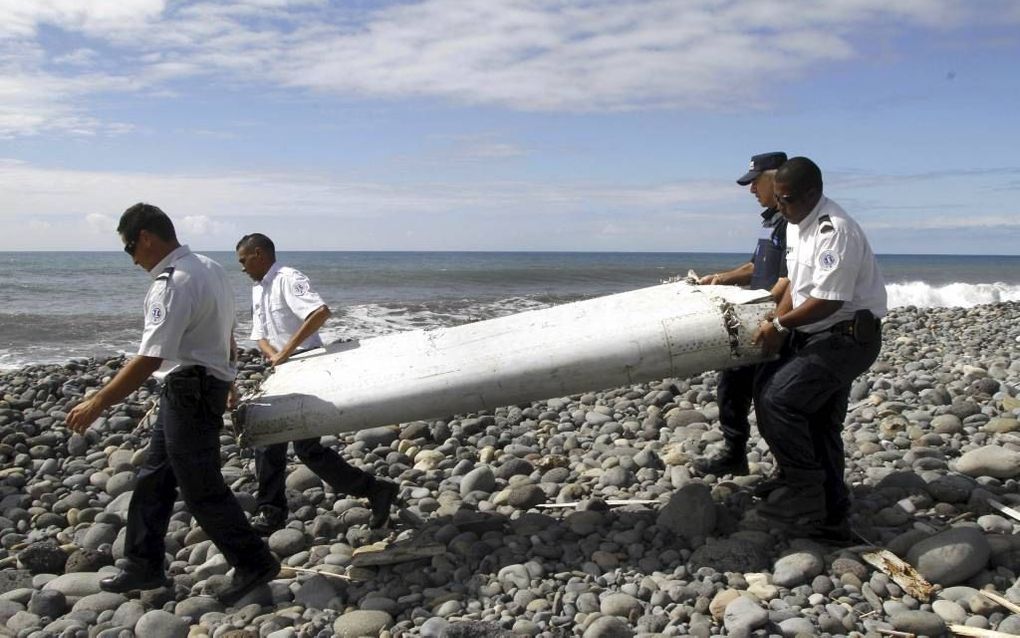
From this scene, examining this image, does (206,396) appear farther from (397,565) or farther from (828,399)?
(828,399)

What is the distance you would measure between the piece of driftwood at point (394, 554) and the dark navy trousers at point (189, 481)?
0.49 metres

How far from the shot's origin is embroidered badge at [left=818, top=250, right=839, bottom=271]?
153 inches

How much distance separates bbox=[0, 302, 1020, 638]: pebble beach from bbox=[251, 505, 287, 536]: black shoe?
123 mm

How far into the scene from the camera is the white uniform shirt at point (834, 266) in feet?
12.8

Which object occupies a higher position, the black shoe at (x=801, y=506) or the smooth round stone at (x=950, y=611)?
the black shoe at (x=801, y=506)

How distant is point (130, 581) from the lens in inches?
169


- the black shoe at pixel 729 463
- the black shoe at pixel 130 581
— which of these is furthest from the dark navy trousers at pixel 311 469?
the black shoe at pixel 729 463

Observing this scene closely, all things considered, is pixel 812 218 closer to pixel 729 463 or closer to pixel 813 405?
pixel 813 405

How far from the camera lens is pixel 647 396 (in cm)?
877

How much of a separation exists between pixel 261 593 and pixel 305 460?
900 mm

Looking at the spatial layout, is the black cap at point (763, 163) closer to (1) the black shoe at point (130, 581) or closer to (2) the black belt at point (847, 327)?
(2) the black belt at point (847, 327)

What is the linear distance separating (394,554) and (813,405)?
231 cm

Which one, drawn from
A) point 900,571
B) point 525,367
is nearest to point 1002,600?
point 900,571

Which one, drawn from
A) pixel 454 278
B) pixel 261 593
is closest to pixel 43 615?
pixel 261 593
